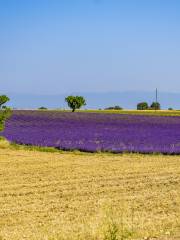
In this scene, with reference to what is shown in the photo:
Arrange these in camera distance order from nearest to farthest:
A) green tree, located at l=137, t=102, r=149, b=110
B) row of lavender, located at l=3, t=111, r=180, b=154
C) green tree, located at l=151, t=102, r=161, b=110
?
row of lavender, located at l=3, t=111, r=180, b=154
green tree, located at l=151, t=102, r=161, b=110
green tree, located at l=137, t=102, r=149, b=110

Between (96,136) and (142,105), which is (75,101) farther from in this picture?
(142,105)

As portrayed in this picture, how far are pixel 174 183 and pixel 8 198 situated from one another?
4.70 meters

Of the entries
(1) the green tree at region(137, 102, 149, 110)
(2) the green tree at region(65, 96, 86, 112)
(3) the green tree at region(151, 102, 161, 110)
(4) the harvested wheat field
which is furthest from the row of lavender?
(1) the green tree at region(137, 102, 149, 110)

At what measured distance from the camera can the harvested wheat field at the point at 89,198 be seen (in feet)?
31.0

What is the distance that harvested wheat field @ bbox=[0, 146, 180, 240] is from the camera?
9453mm

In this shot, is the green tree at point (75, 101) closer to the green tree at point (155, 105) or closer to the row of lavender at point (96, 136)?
the row of lavender at point (96, 136)

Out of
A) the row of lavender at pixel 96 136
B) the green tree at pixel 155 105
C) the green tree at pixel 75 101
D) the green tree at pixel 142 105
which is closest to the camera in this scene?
the row of lavender at pixel 96 136

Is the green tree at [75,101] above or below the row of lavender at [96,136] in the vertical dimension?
above

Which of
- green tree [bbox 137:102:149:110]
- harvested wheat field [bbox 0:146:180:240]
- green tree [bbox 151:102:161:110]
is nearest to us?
harvested wheat field [bbox 0:146:180:240]

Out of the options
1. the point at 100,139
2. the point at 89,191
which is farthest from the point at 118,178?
the point at 100,139

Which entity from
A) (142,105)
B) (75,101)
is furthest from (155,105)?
(75,101)

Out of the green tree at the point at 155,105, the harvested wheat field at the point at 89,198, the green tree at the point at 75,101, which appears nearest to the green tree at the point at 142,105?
the green tree at the point at 155,105

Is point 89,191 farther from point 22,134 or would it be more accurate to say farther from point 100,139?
Result: point 22,134

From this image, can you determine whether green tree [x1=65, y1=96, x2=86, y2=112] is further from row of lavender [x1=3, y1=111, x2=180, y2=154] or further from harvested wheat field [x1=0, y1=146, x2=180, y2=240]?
harvested wheat field [x1=0, y1=146, x2=180, y2=240]
